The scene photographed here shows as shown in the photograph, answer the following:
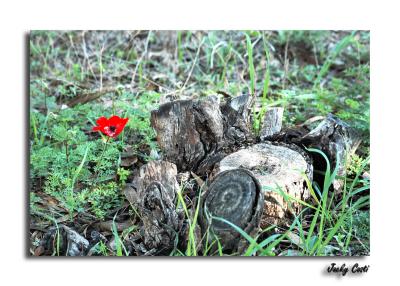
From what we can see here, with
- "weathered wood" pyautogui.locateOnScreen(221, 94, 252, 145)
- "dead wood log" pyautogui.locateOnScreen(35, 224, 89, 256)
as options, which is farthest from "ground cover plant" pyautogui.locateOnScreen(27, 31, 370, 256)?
"weathered wood" pyautogui.locateOnScreen(221, 94, 252, 145)

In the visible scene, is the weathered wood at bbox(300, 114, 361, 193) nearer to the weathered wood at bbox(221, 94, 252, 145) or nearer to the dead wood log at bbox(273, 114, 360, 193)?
the dead wood log at bbox(273, 114, 360, 193)

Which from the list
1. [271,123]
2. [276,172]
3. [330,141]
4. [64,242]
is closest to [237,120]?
[271,123]

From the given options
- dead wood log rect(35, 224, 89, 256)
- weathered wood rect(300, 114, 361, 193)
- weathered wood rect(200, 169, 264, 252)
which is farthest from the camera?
weathered wood rect(300, 114, 361, 193)
